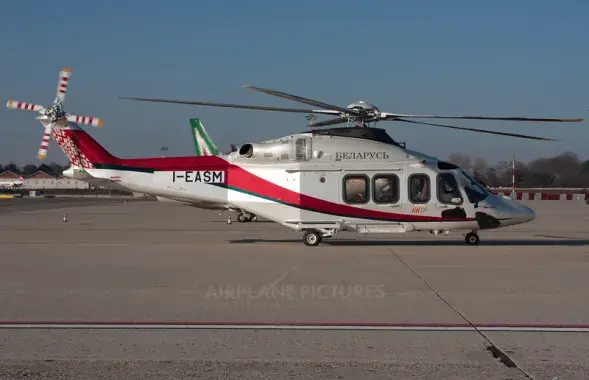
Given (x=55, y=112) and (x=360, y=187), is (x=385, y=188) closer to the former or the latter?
(x=360, y=187)

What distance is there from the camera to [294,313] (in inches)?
350

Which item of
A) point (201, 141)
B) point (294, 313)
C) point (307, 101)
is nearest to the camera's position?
point (294, 313)

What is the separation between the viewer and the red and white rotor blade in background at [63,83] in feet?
71.5

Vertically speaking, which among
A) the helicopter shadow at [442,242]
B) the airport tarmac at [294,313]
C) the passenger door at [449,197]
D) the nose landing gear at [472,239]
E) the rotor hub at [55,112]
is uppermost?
the rotor hub at [55,112]

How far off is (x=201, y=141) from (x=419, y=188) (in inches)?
720

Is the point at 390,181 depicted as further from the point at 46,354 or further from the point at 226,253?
the point at 46,354

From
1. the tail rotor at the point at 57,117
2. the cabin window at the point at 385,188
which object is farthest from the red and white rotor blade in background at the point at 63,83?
the cabin window at the point at 385,188

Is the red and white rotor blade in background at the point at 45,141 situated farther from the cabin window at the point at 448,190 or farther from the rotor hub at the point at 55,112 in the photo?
the cabin window at the point at 448,190

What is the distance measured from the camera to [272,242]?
20562 mm

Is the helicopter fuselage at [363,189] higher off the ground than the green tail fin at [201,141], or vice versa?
the green tail fin at [201,141]

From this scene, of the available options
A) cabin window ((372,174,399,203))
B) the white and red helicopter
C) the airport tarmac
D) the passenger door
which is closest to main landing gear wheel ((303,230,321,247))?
the white and red helicopter

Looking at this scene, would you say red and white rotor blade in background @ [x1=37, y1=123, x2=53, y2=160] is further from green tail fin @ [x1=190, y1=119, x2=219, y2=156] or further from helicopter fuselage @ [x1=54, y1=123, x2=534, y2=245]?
A: green tail fin @ [x1=190, y1=119, x2=219, y2=156]

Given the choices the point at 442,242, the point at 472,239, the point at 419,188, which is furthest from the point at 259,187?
the point at 472,239

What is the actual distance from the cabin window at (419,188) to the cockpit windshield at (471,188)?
0.97 metres
